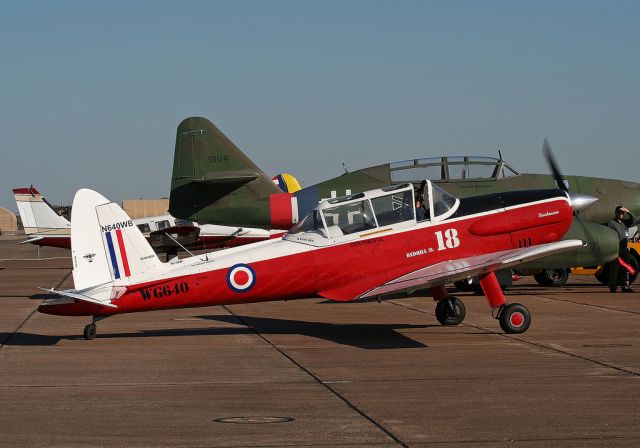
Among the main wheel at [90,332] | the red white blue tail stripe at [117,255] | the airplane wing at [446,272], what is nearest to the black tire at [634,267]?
the airplane wing at [446,272]

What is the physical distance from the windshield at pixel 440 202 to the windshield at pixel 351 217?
935mm

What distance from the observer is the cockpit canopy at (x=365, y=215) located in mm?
13227

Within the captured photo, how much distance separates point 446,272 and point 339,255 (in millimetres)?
1466

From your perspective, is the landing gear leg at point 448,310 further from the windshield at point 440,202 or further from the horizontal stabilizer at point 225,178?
the horizontal stabilizer at point 225,178

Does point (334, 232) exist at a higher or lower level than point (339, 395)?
higher

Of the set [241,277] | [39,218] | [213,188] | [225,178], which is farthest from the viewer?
[39,218]

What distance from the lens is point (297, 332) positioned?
1427 centimetres

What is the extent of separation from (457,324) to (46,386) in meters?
6.93

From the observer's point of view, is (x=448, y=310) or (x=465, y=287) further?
(x=465, y=287)

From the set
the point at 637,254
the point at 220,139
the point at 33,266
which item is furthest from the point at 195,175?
the point at 33,266

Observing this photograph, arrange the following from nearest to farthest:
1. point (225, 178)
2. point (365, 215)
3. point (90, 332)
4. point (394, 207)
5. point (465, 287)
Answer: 1. point (90, 332)
2. point (365, 215)
3. point (394, 207)
4. point (465, 287)
5. point (225, 178)

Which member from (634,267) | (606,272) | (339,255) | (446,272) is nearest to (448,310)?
(446,272)

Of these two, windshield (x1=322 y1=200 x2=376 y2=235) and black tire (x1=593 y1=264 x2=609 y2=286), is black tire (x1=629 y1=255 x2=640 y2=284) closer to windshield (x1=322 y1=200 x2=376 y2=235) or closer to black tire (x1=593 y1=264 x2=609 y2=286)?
black tire (x1=593 y1=264 x2=609 y2=286)

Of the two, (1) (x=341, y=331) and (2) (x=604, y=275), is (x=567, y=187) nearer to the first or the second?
(2) (x=604, y=275)
